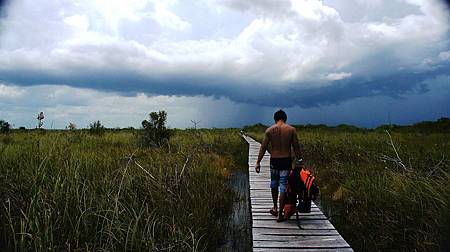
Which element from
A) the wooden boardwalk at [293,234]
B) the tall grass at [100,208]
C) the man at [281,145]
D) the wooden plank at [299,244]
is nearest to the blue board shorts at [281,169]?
the man at [281,145]

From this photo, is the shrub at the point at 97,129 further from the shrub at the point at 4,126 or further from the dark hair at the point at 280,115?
the dark hair at the point at 280,115

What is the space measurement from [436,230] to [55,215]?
4.29 m

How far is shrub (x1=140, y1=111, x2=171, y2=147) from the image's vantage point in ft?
54.2

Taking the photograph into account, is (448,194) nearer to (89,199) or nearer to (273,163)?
Result: (273,163)

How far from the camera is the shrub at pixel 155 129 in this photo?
16516 millimetres

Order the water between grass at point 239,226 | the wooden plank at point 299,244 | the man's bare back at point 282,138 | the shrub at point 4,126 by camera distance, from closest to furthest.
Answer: the wooden plank at point 299,244, the man's bare back at point 282,138, the water between grass at point 239,226, the shrub at point 4,126

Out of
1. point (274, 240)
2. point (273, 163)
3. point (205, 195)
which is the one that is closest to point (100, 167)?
point (205, 195)

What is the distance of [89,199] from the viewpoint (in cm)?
520

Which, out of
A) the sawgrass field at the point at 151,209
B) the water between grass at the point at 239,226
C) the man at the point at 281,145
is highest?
the man at the point at 281,145

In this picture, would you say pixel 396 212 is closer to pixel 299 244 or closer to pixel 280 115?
pixel 299 244

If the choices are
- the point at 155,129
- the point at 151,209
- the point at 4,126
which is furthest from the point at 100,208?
the point at 4,126

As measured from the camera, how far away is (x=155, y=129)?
56.2ft

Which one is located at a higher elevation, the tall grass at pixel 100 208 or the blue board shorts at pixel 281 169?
the blue board shorts at pixel 281 169

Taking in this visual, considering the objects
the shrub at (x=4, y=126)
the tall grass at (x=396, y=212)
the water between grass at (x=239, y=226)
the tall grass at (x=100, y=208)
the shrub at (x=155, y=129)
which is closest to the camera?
the tall grass at (x=100, y=208)
